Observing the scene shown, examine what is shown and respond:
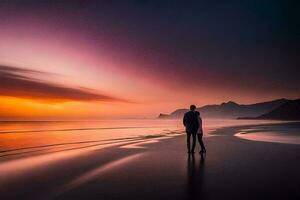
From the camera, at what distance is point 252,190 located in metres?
7.73

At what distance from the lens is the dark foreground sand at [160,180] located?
7301mm

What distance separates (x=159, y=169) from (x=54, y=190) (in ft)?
14.4

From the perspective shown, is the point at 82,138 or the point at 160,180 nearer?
the point at 160,180

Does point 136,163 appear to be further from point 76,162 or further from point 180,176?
point 180,176

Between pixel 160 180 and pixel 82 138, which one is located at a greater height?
pixel 82 138

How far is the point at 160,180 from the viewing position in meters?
9.05

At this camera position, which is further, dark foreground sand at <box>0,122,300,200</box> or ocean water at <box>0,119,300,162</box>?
ocean water at <box>0,119,300,162</box>

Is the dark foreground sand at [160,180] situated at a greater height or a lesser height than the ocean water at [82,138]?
lesser

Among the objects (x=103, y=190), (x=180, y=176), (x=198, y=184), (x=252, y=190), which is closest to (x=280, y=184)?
(x=252, y=190)

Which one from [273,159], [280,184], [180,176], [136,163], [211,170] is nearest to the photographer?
[280,184]

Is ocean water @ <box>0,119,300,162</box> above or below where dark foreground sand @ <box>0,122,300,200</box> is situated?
above

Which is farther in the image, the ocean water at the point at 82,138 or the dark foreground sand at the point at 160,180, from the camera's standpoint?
the ocean water at the point at 82,138

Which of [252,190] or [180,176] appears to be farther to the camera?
[180,176]

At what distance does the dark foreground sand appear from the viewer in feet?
24.0
